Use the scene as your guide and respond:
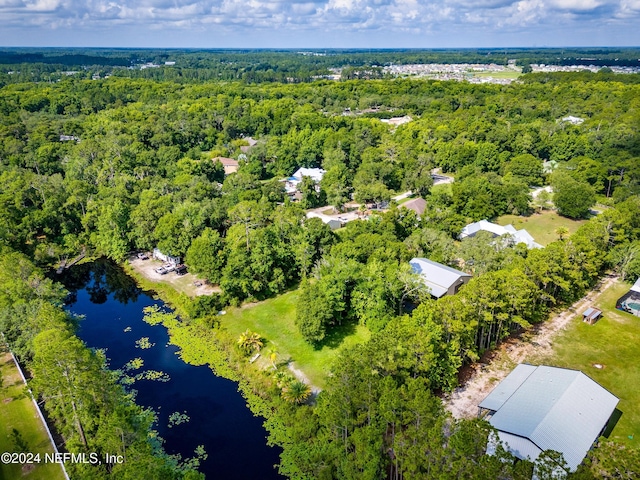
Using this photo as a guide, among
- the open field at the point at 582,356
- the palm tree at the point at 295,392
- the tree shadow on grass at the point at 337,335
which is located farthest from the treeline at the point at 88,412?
the open field at the point at 582,356

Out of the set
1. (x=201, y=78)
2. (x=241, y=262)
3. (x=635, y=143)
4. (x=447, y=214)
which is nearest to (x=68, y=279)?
(x=241, y=262)

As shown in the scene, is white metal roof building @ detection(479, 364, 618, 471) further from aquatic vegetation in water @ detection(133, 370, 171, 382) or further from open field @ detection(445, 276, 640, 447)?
aquatic vegetation in water @ detection(133, 370, 171, 382)

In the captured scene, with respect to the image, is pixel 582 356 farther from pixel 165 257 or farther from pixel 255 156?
pixel 255 156

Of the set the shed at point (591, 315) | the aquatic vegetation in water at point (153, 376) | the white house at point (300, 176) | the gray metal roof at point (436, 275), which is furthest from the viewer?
the white house at point (300, 176)

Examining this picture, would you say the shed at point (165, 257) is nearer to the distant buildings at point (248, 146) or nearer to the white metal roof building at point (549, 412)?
the white metal roof building at point (549, 412)

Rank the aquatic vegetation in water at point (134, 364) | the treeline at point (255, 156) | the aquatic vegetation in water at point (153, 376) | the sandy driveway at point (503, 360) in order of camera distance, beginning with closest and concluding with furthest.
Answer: the sandy driveway at point (503, 360), the aquatic vegetation in water at point (153, 376), the aquatic vegetation in water at point (134, 364), the treeline at point (255, 156)

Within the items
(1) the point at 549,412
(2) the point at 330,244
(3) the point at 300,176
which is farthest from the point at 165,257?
(1) the point at 549,412

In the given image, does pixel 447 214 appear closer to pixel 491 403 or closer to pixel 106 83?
pixel 491 403
